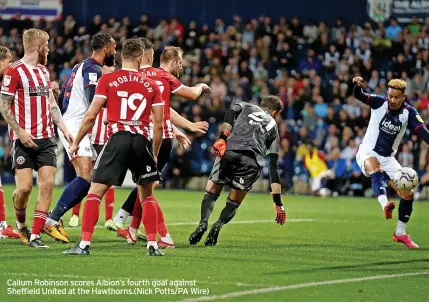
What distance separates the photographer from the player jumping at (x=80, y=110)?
1155cm

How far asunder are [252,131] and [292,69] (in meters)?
17.1

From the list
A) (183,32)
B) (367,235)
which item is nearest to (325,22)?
(183,32)

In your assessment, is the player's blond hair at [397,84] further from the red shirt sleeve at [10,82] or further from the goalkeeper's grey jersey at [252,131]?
the red shirt sleeve at [10,82]

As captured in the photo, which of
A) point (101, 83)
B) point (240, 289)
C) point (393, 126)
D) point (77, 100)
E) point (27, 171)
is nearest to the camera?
point (240, 289)

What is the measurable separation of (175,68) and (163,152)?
984 millimetres

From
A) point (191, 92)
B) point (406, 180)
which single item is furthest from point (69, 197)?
point (406, 180)

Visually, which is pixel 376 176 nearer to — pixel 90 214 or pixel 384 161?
pixel 384 161

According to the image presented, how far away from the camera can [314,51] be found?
28.9m

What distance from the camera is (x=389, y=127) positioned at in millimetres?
13367

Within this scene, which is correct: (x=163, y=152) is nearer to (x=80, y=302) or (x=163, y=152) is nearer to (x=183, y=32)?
(x=80, y=302)

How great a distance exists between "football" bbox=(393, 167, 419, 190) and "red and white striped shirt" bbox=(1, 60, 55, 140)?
177 inches

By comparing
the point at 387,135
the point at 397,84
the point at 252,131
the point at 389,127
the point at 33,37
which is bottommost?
the point at 387,135

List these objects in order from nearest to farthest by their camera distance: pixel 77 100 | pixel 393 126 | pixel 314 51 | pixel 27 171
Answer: pixel 27 171 → pixel 77 100 → pixel 393 126 → pixel 314 51

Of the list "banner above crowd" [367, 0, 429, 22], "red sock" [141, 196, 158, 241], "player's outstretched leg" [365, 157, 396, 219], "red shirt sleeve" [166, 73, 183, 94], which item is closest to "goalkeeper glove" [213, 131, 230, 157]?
"red shirt sleeve" [166, 73, 183, 94]
